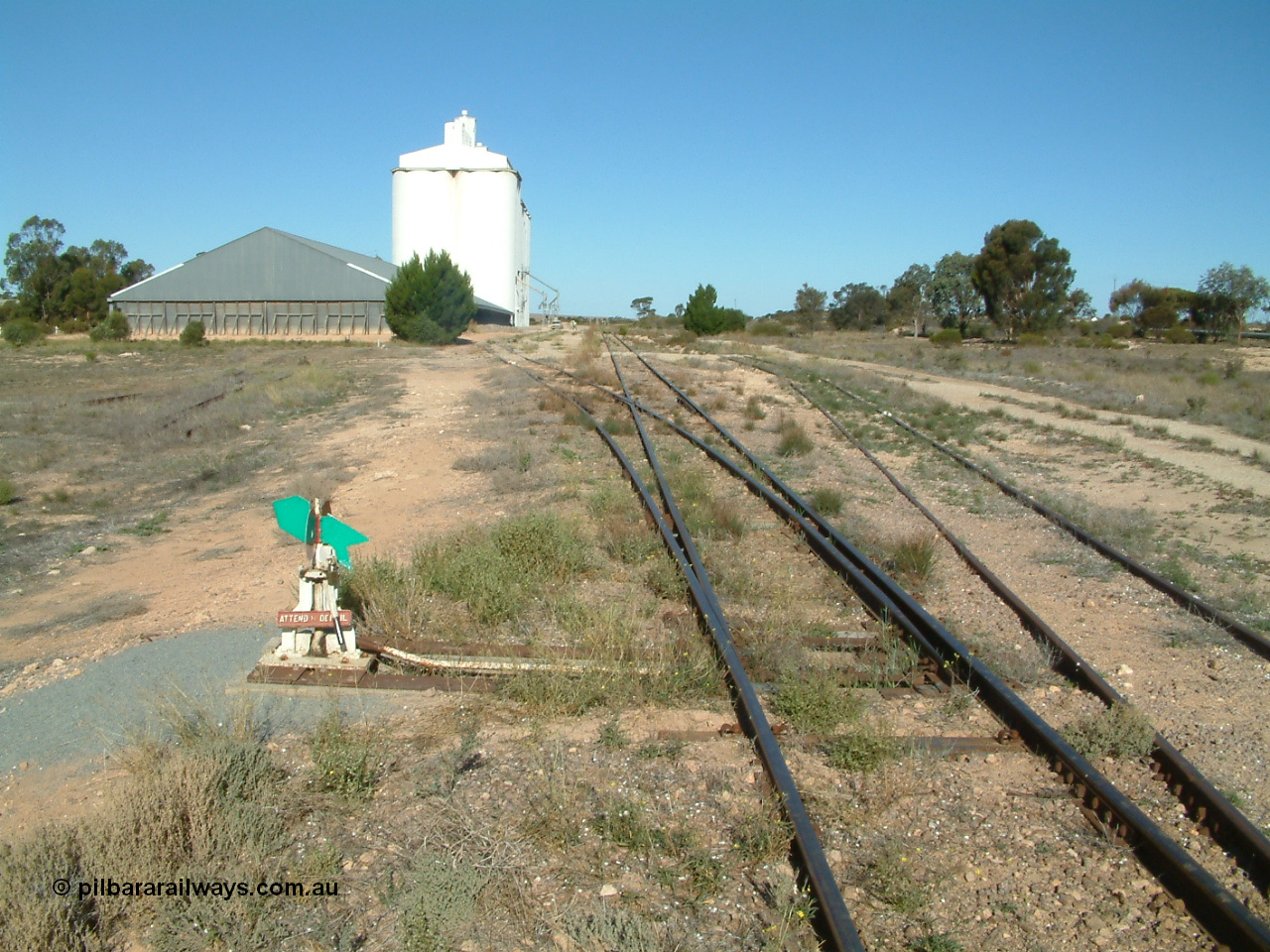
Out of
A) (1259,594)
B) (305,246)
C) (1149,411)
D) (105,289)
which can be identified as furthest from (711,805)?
(105,289)

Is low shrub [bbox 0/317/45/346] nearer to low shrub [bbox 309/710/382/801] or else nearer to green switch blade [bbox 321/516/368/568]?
green switch blade [bbox 321/516/368/568]

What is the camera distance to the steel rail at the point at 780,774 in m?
3.30

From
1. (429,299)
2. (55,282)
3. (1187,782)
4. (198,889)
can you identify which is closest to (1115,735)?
(1187,782)

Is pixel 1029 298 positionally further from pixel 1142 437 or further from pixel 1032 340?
pixel 1142 437

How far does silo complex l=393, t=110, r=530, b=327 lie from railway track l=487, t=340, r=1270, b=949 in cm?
6613

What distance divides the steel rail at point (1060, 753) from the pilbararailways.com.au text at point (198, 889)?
3271 mm

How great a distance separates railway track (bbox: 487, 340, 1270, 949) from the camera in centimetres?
349

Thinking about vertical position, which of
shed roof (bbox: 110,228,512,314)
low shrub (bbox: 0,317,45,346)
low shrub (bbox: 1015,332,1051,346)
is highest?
shed roof (bbox: 110,228,512,314)

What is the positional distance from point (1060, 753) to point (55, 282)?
345ft

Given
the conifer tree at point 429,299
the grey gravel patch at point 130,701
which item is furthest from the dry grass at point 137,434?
the conifer tree at point 429,299

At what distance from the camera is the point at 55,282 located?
90188 millimetres

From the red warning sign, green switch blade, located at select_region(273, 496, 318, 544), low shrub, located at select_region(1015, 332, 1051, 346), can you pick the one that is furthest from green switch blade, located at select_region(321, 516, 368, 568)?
low shrub, located at select_region(1015, 332, 1051, 346)

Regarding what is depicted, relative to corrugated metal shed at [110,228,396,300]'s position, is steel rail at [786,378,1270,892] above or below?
below

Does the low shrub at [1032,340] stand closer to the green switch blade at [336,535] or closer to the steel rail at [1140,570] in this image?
the steel rail at [1140,570]
